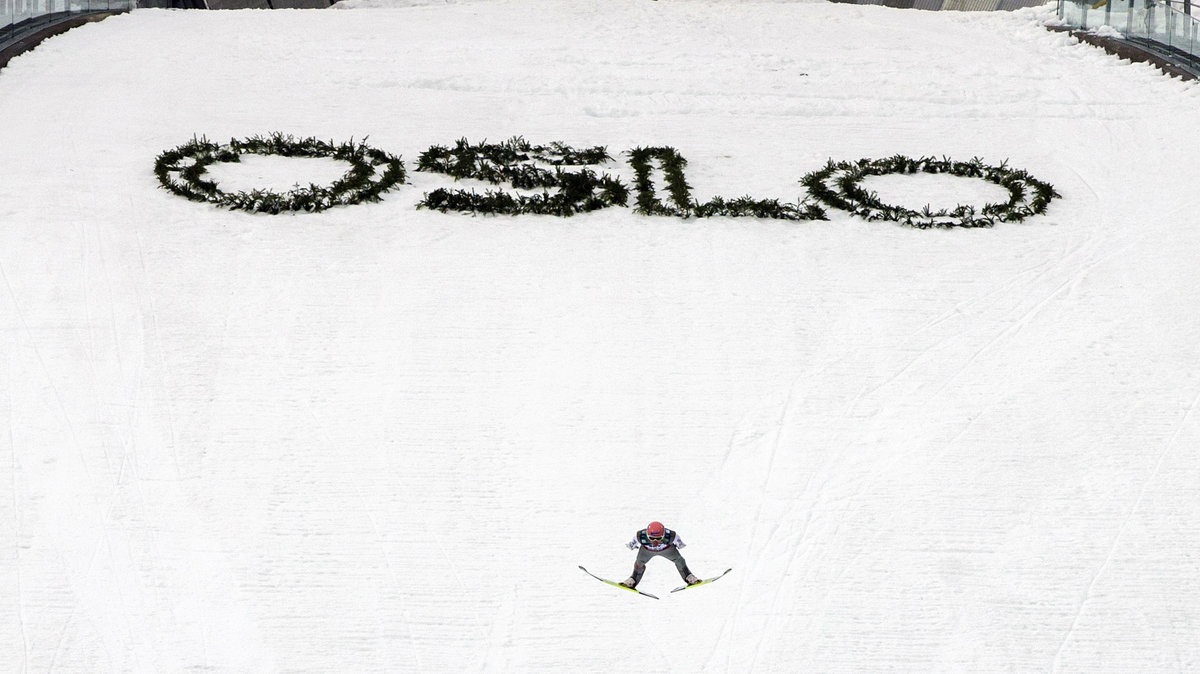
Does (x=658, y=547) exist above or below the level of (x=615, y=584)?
above

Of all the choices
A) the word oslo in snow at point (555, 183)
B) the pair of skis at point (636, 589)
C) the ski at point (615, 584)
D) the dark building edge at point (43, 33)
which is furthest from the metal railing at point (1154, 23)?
the dark building edge at point (43, 33)

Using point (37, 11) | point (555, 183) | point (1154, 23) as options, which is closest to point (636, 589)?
point (555, 183)

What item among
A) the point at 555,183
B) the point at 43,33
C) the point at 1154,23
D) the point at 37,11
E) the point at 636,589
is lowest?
the point at 636,589

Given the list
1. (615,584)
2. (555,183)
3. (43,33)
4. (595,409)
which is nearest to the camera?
(615,584)

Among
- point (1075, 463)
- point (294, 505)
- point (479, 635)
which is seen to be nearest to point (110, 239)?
point (294, 505)

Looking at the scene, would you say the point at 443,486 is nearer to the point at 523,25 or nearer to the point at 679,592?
the point at 679,592

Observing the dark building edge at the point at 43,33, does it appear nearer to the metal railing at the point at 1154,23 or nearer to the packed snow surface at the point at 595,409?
the packed snow surface at the point at 595,409

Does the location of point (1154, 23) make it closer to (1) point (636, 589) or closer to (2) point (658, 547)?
(1) point (636, 589)
